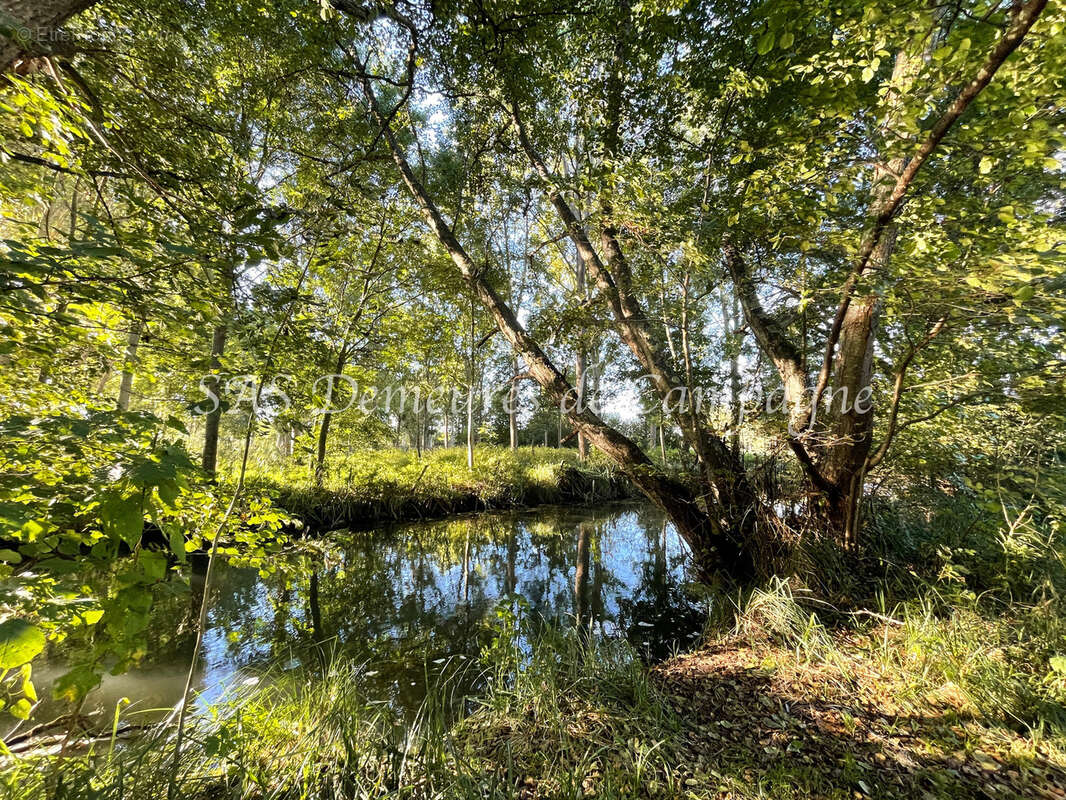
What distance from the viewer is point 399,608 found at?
479 centimetres

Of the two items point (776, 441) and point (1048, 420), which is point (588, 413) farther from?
point (1048, 420)

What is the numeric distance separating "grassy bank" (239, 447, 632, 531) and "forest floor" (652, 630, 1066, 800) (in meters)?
5.66

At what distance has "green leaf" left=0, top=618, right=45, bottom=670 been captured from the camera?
872 millimetres

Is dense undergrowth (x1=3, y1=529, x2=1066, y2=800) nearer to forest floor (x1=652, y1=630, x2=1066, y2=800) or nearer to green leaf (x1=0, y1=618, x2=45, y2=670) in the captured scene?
forest floor (x1=652, y1=630, x2=1066, y2=800)

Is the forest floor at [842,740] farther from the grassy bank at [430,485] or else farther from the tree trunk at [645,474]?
the grassy bank at [430,485]

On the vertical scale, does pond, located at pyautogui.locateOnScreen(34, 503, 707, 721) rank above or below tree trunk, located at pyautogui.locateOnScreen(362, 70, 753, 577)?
below

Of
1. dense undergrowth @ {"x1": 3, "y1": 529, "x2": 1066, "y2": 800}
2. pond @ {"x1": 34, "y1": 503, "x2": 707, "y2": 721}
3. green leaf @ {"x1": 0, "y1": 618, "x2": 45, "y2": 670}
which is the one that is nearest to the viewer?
green leaf @ {"x1": 0, "y1": 618, "x2": 45, "y2": 670}

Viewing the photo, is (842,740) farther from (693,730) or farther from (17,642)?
(17,642)

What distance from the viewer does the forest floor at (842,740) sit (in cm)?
186

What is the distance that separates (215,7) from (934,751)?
7.25 meters

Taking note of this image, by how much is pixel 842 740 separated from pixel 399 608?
428 centimetres

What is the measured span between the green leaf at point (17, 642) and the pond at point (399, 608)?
1546mm

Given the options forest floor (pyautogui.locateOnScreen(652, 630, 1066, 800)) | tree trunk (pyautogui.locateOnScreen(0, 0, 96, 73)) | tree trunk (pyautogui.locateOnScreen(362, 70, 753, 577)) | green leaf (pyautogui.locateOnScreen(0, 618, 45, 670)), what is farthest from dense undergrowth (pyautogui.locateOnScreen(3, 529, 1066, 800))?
tree trunk (pyautogui.locateOnScreen(0, 0, 96, 73))

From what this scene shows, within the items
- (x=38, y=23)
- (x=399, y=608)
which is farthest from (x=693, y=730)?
(x=38, y=23)
